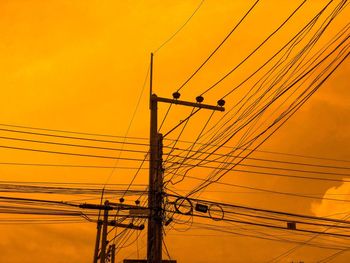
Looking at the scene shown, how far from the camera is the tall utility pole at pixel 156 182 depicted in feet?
46.2

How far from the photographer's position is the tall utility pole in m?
14.1

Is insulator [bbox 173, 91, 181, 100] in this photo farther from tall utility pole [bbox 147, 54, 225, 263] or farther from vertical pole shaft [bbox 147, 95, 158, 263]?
vertical pole shaft [bbox 147, 95, 158, 263]

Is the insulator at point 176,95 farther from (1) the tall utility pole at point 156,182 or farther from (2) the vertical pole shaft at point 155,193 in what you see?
(2) the vertical pole shaft at point 155,193

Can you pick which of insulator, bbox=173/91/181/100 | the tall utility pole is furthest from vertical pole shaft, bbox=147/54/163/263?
insulator, bbox=173/91/181/100

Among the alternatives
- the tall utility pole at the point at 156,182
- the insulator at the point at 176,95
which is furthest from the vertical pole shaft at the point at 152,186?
the insulator at the point at 176,95

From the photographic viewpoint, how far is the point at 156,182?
50.2 ft

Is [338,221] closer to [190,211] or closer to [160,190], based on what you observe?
[190,211]

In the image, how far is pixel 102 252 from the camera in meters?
26.6

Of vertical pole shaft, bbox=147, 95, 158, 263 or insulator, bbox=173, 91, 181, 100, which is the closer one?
vertical pole shaft, bbox=147, 95, 158, 263

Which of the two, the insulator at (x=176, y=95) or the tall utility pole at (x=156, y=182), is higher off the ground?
the insulator at (x=176, y=95)

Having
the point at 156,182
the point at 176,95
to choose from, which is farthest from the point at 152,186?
the point at 176,95

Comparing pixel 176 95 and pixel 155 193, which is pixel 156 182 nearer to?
pixel 155 193

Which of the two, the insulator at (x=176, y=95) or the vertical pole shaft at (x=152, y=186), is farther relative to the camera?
the insulator at (x=176, y=95)

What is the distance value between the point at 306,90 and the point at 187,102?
5519 mm
